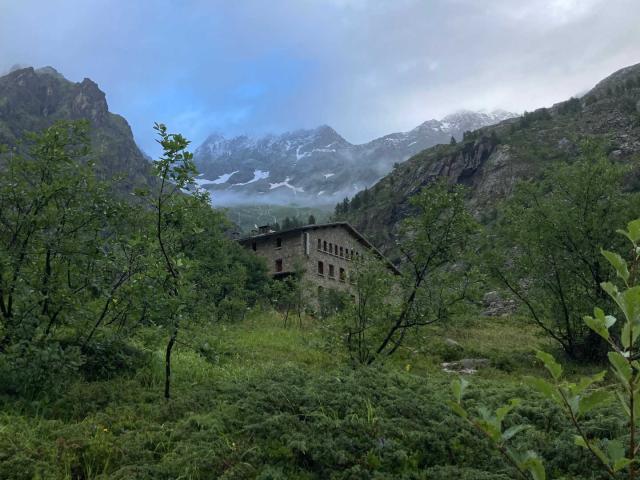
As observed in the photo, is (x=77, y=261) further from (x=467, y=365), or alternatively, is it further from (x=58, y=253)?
(x=467, y=365)

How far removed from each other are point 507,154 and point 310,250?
73633 millimetres

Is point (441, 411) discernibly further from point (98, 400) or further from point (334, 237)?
point (334, 237)

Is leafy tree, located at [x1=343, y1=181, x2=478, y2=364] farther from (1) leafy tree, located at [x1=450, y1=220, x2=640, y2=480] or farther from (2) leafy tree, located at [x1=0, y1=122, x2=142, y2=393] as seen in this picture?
(1) leafy tree, located at [x1=450, y1=220, x2=640, y2=480]

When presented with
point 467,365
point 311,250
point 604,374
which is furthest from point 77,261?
point 311,250

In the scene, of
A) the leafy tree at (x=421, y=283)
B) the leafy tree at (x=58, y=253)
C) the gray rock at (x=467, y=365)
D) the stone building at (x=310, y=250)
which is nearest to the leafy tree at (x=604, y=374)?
the leafy tree at (x=58, y=253)

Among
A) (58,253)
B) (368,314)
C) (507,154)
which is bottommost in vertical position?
(368,314)

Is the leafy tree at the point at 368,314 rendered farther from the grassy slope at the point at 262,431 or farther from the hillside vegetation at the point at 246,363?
the grassy slope at the point at 262,431

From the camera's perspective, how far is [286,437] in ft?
22.2

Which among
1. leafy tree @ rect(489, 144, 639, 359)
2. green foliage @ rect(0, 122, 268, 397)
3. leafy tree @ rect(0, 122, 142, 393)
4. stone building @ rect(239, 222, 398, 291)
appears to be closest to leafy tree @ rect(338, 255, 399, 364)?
green foliage @ rect(0, 122, 268, 397)

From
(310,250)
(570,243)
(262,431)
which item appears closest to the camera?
(262,431)

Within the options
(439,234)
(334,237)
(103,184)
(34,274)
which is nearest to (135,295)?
(34,274)

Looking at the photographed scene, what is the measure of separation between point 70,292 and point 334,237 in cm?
4510

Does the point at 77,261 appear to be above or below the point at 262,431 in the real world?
above

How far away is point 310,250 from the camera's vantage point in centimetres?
4925
